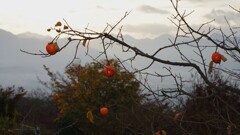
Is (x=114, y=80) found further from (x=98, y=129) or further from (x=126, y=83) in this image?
(x=98, y=129)

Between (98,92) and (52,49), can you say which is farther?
(98,92)

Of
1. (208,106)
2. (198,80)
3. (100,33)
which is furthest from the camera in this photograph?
(198,80)

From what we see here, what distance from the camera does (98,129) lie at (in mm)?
13312

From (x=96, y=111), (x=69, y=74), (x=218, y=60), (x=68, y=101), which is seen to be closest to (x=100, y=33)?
(x=218, y=60)

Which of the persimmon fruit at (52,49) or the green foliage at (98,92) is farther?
the green foliage at (98,92)

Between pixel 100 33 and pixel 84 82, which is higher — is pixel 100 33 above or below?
below

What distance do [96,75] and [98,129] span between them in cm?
260

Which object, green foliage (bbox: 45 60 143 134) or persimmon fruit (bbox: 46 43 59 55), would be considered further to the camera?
green foliage (bbox: 45 60 143 134)

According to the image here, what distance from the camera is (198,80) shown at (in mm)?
10984

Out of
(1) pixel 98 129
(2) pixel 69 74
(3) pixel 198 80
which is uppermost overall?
(2) pixel 69 74

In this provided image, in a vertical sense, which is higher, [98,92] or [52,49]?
[98,92]

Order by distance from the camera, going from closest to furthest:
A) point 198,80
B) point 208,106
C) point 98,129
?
point 208,106
point 198,80
point 98,129

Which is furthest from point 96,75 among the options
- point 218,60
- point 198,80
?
point 218,60

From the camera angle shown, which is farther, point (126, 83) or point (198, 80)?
point (126, 83)
